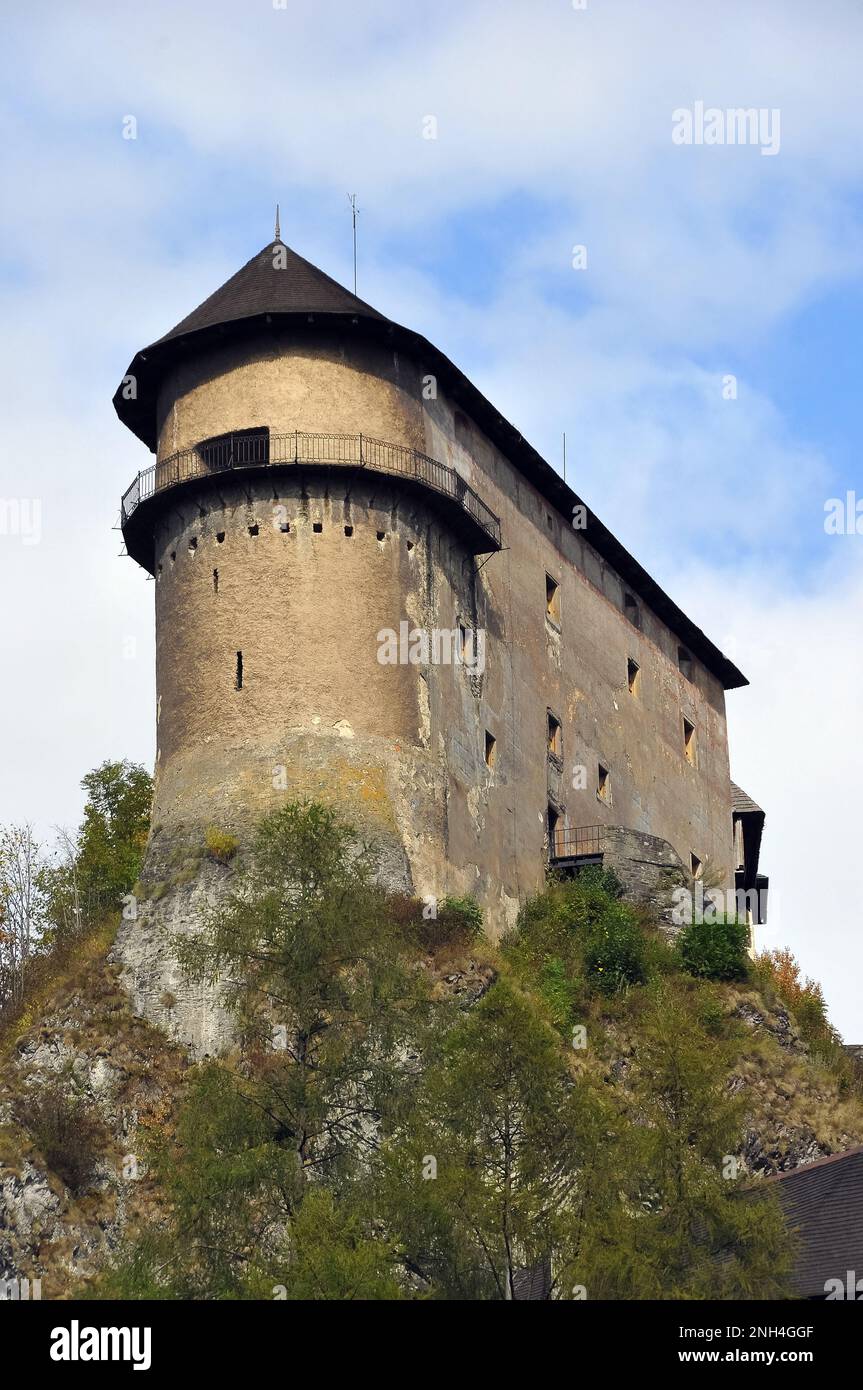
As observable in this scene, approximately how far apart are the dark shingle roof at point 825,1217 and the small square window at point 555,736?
18.2 metres

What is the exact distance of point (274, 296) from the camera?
46.5m

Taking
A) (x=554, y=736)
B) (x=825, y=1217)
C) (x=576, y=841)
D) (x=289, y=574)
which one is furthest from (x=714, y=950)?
(x=825, y=1217)

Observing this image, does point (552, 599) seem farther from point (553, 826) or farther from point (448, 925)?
point (448, 925)

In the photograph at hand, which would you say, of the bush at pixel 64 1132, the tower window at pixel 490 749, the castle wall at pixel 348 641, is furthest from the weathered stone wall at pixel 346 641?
the bush at pixel 64 1132

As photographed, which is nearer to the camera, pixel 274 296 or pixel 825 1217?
pixel 825 1217

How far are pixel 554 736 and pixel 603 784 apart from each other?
3.05 meters

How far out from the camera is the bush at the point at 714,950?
1810 inches

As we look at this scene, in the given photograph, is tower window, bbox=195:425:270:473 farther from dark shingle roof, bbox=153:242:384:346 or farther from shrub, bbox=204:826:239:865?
shrub, bbox=204:826:239:865

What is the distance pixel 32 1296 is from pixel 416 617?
623 inches

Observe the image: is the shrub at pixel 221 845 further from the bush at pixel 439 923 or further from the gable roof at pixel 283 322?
the gable roof at pixel 283 322

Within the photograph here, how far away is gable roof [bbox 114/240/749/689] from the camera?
150ft

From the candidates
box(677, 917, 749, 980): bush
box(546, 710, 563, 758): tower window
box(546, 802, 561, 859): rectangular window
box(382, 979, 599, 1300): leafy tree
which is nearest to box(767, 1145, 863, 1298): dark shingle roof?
box(382, 979, 599, 1300): leafy tree

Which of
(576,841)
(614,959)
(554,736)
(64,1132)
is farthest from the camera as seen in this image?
(554,736)
